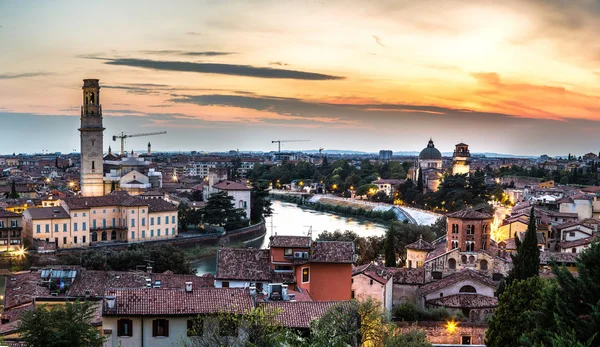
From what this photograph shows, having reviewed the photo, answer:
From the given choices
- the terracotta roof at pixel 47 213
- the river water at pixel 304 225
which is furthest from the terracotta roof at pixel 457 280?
the terracotta roof at pixel 47 213

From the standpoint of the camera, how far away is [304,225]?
32.6 metres

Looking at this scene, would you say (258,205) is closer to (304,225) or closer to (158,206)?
(304,225)

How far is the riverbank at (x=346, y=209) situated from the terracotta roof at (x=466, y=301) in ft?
76.7

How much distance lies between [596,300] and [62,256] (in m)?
17.8

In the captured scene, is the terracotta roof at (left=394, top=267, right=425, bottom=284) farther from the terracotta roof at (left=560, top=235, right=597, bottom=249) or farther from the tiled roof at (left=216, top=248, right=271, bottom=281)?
the terracotta roof at (left=560, top=235, right=597, bottom=249)

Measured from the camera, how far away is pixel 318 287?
38.9ft

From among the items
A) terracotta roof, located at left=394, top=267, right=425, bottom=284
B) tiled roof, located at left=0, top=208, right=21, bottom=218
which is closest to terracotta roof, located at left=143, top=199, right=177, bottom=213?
tiled roof, located at left=0, top=208, right=21, bottom=218

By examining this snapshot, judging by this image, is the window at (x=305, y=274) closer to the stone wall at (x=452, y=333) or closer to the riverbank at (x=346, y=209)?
the stone wall at (x=452, y=333)

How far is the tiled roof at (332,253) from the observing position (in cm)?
1182

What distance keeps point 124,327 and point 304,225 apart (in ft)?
81.1

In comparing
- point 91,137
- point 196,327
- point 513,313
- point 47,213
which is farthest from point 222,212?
point 196,327

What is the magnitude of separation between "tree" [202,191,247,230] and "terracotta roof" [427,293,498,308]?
15216mm

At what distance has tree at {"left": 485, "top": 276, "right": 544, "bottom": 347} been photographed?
30.3 ft

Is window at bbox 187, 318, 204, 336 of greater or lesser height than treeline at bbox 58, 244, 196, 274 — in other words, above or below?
above
